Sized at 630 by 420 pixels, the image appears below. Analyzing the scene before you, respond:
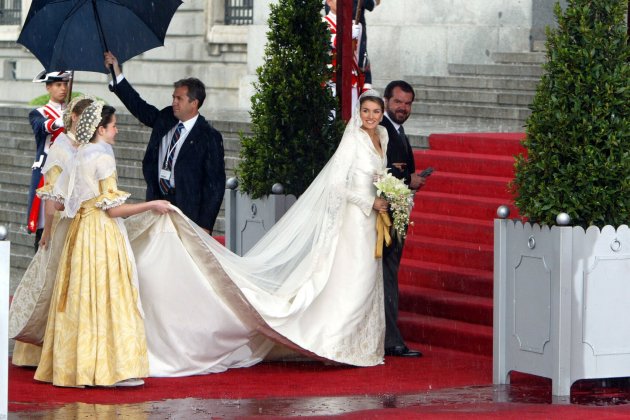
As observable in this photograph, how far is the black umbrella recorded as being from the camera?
12.3 metres

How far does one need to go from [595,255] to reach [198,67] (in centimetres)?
1860

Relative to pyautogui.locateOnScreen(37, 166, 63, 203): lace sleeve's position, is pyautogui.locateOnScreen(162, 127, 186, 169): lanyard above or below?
above

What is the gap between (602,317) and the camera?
10367mm

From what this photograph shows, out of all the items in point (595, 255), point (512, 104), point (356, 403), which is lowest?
point (356, 403)

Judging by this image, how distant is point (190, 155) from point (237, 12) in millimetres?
16400

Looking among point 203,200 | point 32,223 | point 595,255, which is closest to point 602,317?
point 595,255

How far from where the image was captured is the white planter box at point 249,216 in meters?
12.9

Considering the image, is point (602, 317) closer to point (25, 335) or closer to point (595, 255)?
point (595, 255)

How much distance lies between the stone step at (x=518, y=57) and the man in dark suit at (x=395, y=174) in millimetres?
7274

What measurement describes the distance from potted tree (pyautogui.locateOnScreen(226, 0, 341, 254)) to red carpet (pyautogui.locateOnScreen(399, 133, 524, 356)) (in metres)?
1.31

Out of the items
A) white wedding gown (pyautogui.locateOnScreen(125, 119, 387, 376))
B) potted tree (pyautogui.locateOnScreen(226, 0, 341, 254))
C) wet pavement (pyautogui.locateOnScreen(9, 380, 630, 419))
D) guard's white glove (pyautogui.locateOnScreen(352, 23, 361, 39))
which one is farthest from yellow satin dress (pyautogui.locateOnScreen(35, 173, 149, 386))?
guard's white glove (pyautogui.locateOnScreen(352, 23, 361, 39))

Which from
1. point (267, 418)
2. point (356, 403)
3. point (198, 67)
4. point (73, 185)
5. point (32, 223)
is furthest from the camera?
point (198, 67)

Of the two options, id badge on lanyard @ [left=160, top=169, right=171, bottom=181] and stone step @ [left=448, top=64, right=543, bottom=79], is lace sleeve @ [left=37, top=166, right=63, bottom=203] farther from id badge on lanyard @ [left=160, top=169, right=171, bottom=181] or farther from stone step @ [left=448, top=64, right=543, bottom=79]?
stone step @ [left=448, top=64, right=543, bottom=79]

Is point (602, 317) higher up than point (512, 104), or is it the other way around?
point (512, 104)
